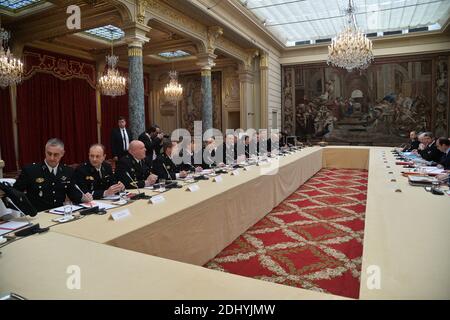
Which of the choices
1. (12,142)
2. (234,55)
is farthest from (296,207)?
(12,142)

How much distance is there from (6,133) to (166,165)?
6.20 meters

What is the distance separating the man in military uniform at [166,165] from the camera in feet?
15.4

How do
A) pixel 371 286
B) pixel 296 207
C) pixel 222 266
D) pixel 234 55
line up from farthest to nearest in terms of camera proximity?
1. pixel 234 55
2. pixel 296 207
3. pixel 222 266
4. pixel 371 286

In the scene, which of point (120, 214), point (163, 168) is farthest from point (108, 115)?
point (120, 214)

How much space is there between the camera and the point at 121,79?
885 centimetres

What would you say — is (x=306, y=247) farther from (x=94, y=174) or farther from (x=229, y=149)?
(x=229, y=149)

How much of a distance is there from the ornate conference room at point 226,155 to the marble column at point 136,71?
3 cm

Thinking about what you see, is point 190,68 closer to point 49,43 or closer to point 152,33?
point 152,33

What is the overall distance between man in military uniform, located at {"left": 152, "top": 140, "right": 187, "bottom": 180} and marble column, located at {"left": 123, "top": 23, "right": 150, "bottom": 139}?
1.86 m

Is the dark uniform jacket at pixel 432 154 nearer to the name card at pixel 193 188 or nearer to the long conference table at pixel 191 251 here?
the long conference table at pixel 191 251

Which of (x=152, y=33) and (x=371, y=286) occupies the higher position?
(x=152, y=33)

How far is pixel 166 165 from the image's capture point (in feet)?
16.2

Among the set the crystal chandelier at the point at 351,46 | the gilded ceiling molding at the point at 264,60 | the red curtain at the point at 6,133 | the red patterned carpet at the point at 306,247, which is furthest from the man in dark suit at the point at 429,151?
the red curtain at the point at 6,133
